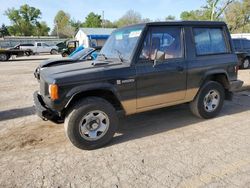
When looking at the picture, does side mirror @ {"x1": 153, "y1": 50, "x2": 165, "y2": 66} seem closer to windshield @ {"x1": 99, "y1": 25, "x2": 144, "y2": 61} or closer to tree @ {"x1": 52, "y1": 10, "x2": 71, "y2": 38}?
windshield @ {"x1": 99, "y1": 25, "x2": 144, "y2": 61}

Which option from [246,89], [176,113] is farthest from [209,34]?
[246,89]

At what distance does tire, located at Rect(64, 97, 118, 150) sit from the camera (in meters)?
3.88

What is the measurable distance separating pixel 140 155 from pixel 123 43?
6.95 feet

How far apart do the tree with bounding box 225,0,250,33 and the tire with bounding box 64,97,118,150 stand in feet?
151

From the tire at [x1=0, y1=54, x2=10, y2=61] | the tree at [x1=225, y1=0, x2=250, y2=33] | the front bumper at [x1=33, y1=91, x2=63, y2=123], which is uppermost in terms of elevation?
the tree at [x1=225, y1=0, x2=250, y2=33]

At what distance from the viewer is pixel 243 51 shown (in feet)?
45.5

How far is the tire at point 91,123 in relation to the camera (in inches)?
153

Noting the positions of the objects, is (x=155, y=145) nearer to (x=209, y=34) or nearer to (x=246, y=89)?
(x=209, y=34)

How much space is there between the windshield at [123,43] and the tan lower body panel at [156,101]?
809 mm

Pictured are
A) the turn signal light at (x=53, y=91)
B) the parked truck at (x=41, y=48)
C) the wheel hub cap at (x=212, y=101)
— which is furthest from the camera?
the parked truck at (x=41, y=48)

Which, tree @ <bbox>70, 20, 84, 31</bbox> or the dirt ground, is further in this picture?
tree @ <bbox>70, 20, 84, 31</bbox>

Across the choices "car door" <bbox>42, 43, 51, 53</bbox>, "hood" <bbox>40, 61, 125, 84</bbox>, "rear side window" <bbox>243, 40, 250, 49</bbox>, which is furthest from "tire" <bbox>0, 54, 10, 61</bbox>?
"hood" <bbox>40, 61, 125, 84</bbox>

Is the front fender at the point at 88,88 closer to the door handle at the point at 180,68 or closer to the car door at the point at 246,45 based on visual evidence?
the door handle at the point at 180,68

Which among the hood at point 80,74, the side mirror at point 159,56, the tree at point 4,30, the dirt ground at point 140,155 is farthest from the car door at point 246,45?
the tree at point 4,30
